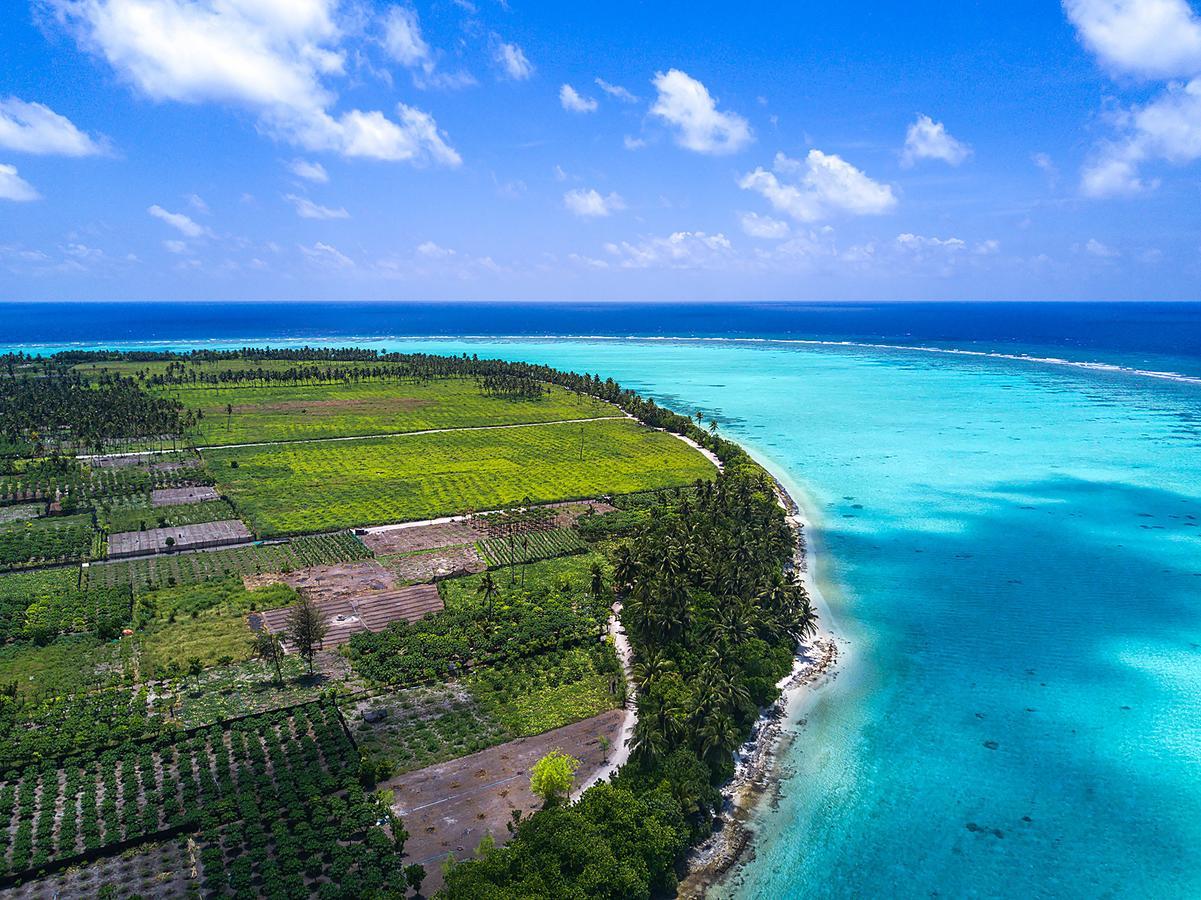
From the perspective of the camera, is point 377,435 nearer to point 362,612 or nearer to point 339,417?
point 339,417

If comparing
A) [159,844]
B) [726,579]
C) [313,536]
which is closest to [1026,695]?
[726,579]

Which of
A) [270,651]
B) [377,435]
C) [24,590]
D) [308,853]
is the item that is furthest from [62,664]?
[377,435]

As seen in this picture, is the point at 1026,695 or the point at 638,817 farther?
the point at 1026,695

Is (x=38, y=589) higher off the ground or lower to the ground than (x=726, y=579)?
lower

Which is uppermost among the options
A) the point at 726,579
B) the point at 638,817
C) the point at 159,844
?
the point at 726,579

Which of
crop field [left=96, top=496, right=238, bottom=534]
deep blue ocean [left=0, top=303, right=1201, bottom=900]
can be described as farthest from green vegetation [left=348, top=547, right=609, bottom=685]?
crop field [left=96, top=496, right=238, bottom=534]

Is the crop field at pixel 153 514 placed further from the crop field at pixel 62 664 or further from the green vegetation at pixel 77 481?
the crop field at pixel 62 664

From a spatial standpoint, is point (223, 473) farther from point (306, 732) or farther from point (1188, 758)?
point (1188, 758)
